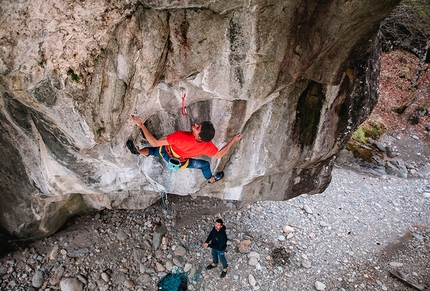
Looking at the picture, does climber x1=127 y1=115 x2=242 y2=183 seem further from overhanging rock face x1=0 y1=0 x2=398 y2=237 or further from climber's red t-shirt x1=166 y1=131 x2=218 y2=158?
overhanging rock face x1=0 y1=0 x2=398 y2=237

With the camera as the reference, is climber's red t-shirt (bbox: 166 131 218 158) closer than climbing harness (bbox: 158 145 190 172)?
Yes

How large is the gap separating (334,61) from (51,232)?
25.8ft

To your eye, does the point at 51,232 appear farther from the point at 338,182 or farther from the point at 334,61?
the point at 338,182

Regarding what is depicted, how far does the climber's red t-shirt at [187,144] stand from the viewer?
4.99 m

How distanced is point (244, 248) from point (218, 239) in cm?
166

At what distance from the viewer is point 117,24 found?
3.56m

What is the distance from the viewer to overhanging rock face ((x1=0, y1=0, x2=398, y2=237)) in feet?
11.8

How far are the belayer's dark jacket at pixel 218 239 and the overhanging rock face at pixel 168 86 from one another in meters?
0.98

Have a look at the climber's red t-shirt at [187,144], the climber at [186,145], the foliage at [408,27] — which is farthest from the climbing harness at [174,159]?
the foliage at [408,27]

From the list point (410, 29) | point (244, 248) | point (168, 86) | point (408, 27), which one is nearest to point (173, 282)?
point (244, 248)

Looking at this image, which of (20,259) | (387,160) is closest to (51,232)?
(20,259)

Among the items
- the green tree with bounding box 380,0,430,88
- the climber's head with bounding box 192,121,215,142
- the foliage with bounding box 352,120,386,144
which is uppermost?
the green tree with bounding box 380,0,430,88

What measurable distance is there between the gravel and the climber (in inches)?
136

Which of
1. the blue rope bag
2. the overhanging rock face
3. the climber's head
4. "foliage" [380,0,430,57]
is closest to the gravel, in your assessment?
the blue rope bag
